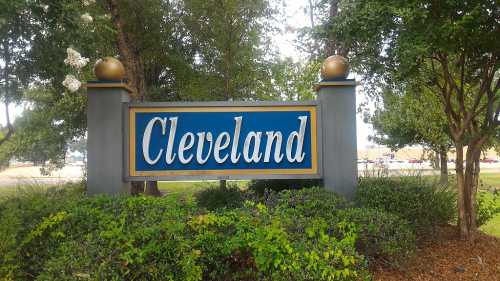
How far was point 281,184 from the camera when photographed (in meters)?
7.12

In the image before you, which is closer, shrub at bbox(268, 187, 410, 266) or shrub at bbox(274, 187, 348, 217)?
shrub at bbox(268, 187, 410, 266)

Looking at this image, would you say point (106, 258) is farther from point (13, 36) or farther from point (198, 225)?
point (13, 36)

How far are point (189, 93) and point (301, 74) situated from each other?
143 inches

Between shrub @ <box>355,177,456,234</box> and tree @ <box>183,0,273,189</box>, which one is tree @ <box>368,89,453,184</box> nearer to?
shrub @ <box>355,177,456,234</box>

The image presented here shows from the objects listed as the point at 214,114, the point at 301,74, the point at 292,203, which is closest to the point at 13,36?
the point at 214,114

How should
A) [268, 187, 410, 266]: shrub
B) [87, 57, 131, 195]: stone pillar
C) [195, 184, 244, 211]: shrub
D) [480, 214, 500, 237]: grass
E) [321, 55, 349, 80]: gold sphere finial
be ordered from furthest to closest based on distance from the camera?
[480, 214, 500, 237]: grass < [195, 184, 244, 211]: shrub < [321, 55, 349, 80]: gold sphere finial < [87, 57, 131, 195]: stone pillar < [268, 187, 410, 266]: shrub

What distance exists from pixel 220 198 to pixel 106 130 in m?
2.25

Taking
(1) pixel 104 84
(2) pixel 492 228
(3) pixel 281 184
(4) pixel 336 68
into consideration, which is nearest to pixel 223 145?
(3) pixel 281 184

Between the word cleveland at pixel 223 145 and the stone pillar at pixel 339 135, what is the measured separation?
1.26ft

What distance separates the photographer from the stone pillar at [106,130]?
5785mm

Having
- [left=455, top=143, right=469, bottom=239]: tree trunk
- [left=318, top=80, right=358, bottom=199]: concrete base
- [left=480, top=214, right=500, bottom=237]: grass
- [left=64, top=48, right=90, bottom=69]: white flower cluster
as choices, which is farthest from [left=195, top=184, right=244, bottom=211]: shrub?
[left=480, top=214, right=500, bottom=237]: grass

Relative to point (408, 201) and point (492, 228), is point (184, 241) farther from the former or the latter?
point (492, 228)

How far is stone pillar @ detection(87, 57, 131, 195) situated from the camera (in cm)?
579

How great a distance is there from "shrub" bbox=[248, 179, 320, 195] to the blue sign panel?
25.2 inches
